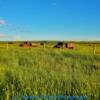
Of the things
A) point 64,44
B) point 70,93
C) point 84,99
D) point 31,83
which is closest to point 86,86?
point 70,93

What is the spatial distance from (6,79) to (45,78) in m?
1.03

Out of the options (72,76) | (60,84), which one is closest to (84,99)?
(60,84)

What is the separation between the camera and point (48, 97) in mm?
4926

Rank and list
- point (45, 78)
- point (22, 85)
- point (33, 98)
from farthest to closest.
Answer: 1. point (45, 78)
2. point (22, 85)
3. point (33, 98)

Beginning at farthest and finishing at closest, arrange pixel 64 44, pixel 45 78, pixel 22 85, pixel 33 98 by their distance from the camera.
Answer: pixel 64 44 → pixel 45 78 → pixel 22 85 → pixel 33 98

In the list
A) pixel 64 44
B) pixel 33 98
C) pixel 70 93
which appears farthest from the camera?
pixel 64 44

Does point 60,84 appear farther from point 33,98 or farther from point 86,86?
point 33,98

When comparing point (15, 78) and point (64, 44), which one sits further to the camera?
point (64, 44)

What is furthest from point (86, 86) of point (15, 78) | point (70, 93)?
point (15, 78)

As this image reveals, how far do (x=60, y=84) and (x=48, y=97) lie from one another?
1.45 meters

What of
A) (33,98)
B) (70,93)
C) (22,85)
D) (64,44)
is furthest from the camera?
(64,44)

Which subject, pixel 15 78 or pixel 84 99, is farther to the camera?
pixel 15 78

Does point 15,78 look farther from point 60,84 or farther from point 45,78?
point 60,84

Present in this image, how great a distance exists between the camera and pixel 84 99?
518 cm
